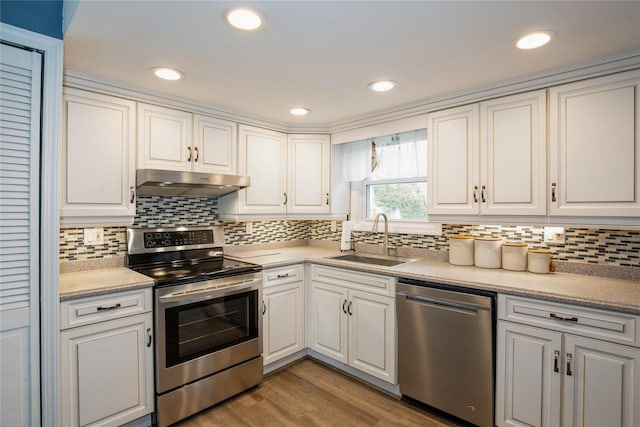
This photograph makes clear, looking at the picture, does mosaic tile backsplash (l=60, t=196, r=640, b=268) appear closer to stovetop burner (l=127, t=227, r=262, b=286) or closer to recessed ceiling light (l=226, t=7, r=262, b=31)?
stovetop burner (l=127, t=227, r=262, b=286)

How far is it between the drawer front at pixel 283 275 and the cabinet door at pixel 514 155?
1.54m

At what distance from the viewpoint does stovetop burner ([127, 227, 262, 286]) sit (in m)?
2.31

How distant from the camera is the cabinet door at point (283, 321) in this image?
272cm

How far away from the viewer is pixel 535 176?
6.93ft

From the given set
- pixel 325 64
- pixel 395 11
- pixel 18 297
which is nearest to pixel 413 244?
pixel 325 64

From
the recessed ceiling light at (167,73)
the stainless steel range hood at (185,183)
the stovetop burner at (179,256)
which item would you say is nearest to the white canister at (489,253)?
the stovetop burner at (179,256)

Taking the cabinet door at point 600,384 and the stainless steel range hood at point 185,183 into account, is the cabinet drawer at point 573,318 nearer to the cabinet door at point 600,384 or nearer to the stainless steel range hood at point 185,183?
the cabinet door at point 600,384

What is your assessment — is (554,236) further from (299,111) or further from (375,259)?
(299,111)

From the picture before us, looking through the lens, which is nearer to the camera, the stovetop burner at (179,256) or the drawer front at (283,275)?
the stovetop burner at (179,256)

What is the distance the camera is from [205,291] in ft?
7.41

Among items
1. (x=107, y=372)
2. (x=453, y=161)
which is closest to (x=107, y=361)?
(x=107, y=372)

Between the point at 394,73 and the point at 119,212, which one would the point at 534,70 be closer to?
the point at 394,73

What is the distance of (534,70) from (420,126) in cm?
83

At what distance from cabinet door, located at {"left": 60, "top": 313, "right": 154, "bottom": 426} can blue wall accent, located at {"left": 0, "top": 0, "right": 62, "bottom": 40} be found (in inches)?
59.2
